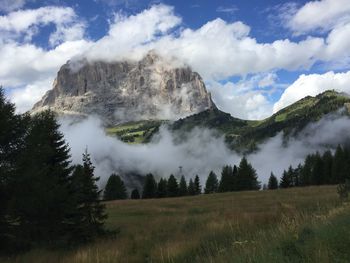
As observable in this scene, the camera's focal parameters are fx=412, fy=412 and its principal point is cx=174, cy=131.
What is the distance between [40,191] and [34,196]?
1.08 feet

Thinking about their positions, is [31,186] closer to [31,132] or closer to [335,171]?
[31,132]

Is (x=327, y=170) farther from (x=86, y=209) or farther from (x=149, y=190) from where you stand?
(x=86, y=209)

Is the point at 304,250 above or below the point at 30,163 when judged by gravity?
below

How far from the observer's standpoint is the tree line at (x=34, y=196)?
16.4 metres

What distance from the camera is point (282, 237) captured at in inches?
324

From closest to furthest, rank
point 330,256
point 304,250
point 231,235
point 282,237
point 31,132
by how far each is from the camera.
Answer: point 330,256
point 304,250
point 282,237
point 231,235
point 31,132

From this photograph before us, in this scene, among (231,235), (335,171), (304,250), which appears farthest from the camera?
(335,171)

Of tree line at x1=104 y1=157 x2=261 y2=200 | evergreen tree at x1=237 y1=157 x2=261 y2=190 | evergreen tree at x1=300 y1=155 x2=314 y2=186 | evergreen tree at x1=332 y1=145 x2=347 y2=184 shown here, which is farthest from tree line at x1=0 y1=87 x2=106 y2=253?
evergreen tree at x1=300 y1=155 x2=314 y2=186

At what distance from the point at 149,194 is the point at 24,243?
8100cm

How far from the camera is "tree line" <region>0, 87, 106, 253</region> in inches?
644

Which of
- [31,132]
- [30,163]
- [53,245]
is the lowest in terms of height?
[53,245]

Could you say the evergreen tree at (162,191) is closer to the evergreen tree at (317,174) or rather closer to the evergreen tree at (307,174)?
the evergreen tree at (317,174)

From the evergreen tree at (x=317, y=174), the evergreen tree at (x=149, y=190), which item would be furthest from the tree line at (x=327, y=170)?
the evergreen tree at (x=149, y=190)

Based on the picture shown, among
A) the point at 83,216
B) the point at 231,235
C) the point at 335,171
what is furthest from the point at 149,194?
the point at 231,235
